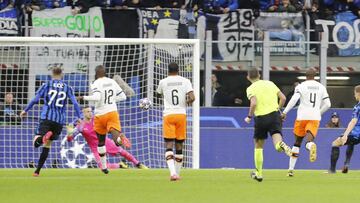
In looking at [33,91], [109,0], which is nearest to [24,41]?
[33,91]

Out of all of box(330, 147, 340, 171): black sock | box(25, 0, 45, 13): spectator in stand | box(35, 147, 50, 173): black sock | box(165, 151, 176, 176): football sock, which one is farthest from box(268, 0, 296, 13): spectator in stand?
box(165, 151, 176, 176): football sock

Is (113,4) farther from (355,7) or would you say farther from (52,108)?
(52,108)

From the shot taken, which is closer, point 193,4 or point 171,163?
→ point 171,163

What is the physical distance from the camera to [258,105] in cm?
1728

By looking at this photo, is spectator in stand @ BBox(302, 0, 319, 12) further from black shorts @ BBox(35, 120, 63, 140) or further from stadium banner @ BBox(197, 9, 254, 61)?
black shorts @ BBox(35, 120, 63, 140)

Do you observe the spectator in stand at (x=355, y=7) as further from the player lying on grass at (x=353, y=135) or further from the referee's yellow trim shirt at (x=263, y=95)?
the referee's yellow trim shirt at (x=263, y=95)

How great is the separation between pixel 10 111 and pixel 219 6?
7.27 meters

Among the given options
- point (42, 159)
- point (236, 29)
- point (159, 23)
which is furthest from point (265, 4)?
point (42, 159)

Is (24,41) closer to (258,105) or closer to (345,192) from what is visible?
(258,105)

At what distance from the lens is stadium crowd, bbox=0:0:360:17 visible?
2730 centimetres

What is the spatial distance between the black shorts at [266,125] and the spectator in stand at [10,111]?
8.18 meters

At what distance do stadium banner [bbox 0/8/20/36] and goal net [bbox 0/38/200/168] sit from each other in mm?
1562

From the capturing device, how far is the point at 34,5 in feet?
88.8

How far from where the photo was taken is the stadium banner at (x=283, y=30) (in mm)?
26469
